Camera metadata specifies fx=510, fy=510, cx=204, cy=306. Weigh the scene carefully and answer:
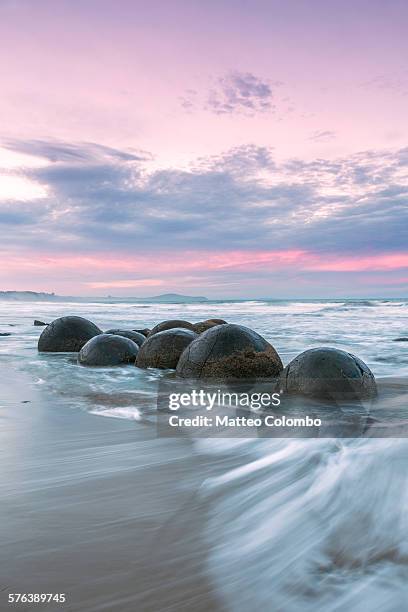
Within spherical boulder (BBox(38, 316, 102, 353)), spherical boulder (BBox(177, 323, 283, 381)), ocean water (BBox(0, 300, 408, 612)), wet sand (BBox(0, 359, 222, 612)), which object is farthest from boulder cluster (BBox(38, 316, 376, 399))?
wet sand (BBox(0, 359, 222, 612))

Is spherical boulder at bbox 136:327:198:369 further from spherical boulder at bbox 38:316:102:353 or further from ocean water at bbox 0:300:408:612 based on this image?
spherical boulder at bbox 38:316:102:353

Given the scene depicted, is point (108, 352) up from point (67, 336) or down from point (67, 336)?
down

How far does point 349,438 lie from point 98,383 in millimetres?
4279

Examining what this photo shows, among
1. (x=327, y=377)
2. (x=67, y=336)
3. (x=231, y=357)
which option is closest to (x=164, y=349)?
(x=231, y=357)

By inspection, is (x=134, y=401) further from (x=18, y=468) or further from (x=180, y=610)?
(x=180, y=610)

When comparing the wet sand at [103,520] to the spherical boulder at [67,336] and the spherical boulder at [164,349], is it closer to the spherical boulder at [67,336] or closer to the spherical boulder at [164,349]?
the spherical boulder at [164,349]

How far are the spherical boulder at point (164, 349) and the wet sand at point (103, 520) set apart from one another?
374 cm

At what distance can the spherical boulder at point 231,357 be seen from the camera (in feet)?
23.8

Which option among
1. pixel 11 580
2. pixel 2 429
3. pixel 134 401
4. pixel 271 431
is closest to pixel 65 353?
pixel 134 401

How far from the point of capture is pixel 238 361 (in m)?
7.26

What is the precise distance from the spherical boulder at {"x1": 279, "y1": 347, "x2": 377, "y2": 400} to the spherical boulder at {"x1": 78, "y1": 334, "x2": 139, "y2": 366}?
3.99 m

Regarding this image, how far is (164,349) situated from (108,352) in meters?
1.37

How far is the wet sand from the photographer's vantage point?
7.54ft

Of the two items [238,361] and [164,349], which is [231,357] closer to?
[238,361]
